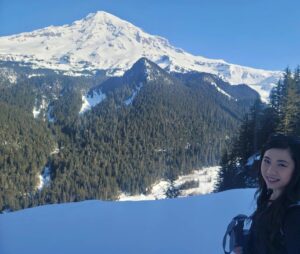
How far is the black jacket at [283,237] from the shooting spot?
2184mm

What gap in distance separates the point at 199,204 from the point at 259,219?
195 inches

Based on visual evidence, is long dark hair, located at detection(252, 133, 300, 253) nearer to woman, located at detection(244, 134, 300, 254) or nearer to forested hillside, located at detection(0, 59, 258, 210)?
woman, located at detection(244, 134, 300, 254)

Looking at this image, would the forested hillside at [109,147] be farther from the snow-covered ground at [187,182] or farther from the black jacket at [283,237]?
the black jacket at [283,237]

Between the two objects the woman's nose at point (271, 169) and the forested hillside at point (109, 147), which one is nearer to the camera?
the woman's nose at point (271, 169)

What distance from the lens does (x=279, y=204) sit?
243cm

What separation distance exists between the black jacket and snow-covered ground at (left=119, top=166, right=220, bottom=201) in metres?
74.8

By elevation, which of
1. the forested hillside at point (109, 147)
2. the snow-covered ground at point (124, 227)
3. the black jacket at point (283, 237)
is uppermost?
the forested hillside at point (109, 147)

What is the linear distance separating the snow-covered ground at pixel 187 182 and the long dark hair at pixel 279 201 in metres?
74.8

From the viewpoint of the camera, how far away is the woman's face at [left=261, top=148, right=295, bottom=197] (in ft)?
8.42

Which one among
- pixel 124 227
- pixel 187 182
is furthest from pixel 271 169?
pixel 187 182

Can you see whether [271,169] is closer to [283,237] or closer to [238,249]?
[283,237]

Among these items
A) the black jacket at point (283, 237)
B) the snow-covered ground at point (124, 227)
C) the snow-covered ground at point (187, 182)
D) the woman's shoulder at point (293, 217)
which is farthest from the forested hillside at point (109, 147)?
the woman's shoulder at point (293, 217)

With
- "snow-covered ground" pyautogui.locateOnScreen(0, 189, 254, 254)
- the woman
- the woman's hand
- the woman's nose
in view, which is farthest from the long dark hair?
"snow-covered ground" pyautogui.locateOnScreen(0, 189, 254, 254)

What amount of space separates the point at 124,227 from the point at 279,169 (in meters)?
4.14
